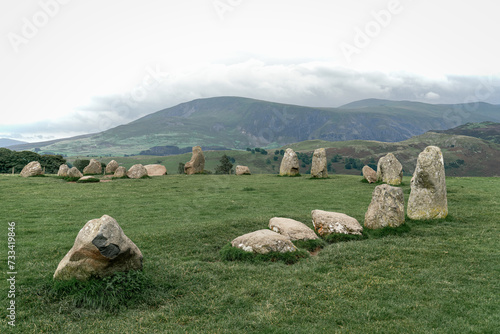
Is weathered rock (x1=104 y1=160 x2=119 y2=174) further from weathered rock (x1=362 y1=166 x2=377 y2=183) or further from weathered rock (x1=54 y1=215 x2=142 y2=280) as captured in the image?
weathered rock (x1=54 y1=215 x2=142 y2=280)

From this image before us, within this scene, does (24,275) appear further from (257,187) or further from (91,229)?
(257,187)

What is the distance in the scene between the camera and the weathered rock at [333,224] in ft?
43.7

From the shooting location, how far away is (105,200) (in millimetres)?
22172

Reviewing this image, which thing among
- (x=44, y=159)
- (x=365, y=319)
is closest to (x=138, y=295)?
(x=365, y=319)

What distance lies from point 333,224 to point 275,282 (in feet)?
18.7

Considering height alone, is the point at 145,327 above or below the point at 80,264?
below

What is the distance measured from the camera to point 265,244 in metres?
10.8

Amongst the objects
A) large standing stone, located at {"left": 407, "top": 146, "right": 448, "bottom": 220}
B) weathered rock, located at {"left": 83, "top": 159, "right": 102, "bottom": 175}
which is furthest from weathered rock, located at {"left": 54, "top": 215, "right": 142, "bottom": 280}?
weathered rock, located at {"left": 83, "top": 159, "right": 102, "bottom": 175}

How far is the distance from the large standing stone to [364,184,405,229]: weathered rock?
210 centimetres

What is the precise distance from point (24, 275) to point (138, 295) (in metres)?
3.67

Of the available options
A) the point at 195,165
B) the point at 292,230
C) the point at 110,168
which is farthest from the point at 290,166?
the point at 292,230

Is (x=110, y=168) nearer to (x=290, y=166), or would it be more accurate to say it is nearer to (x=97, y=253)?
(x=290, y=166)

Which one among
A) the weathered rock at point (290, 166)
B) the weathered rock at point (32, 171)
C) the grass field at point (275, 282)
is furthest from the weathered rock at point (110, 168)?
the grass field at point (275, 282)

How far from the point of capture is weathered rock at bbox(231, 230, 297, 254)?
1073cm
